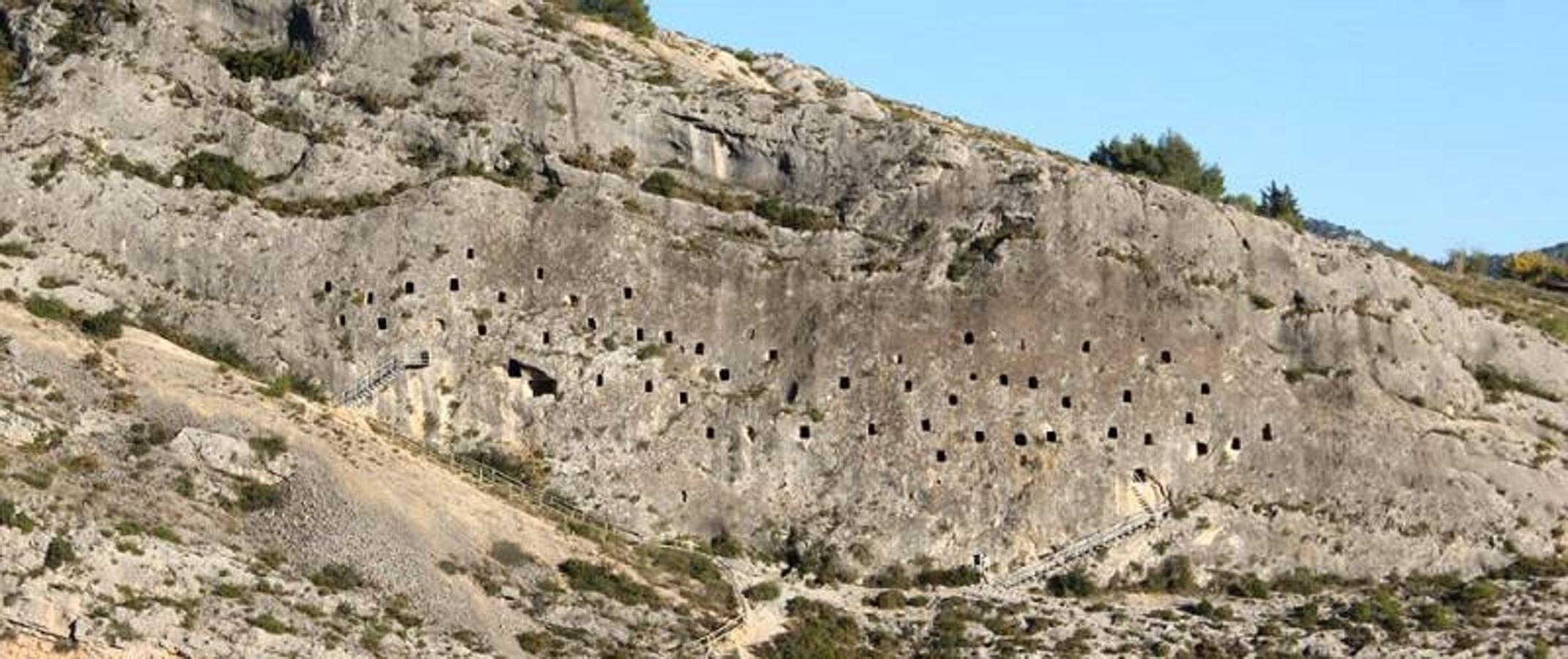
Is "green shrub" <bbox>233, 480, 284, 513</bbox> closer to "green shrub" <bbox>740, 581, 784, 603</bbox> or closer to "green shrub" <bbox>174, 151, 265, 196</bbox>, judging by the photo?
"green shrub" <bbox>740, 581, 784, 603</bbox>

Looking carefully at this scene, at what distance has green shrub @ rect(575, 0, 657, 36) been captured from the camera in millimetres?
103938

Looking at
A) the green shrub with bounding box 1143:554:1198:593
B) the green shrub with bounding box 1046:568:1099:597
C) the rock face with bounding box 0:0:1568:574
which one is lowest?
the green shrub with bounding box 1046:568:1099:597

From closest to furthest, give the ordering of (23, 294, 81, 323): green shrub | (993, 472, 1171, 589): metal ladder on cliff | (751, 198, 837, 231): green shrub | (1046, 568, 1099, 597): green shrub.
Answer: (23, 294, 81, 323): green shrub → (1046, 568, 1099, 597): green shrub → (993, 472, 1171, 589): metal ladder on cliff → (751, 198, 837, 231): green shrub

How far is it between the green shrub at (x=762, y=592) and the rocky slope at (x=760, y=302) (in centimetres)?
298

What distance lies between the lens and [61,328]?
7831 cm

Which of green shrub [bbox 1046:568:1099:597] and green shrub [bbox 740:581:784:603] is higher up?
green shrub [bbox 1046:568:1099:597]

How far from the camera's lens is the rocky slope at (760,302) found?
82062 mm

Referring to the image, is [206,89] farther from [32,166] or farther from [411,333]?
[411,333]

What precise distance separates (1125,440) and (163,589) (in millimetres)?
32937

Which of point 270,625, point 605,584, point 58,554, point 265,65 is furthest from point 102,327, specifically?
point 605,584

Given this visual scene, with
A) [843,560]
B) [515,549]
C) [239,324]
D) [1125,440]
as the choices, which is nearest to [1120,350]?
[1125,440]

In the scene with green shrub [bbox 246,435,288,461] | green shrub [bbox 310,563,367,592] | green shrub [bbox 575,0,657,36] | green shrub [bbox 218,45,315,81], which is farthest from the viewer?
green shrub [bbox 575,0,657,36]

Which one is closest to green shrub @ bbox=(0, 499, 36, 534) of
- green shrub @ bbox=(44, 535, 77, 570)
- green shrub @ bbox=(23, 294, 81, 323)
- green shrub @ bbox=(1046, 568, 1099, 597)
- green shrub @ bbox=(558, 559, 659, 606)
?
green shrub @ bbox=(44, 535, 77, 570)

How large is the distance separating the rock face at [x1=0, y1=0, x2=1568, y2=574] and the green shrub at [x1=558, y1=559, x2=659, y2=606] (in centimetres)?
515
